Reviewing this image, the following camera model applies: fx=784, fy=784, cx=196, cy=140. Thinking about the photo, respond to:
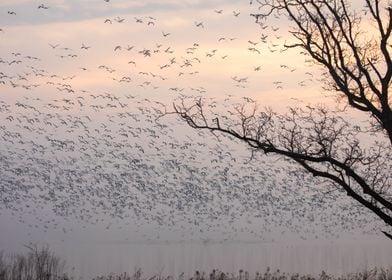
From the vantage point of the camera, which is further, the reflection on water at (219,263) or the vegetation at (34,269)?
the reflection on water at (219,263)

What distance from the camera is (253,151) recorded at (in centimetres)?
2384

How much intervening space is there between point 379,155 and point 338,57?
10.6 ft

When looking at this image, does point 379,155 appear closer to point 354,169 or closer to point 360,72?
point 354,169

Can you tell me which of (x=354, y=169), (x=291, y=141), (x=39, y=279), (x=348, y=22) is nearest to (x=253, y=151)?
(x=291, y=141)

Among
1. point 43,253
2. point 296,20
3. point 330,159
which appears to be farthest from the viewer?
point 43,253

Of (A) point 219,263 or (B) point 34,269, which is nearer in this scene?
(B) point 34,269

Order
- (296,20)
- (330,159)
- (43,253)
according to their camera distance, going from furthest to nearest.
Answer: (43,253)
(296,20)
(330,159)

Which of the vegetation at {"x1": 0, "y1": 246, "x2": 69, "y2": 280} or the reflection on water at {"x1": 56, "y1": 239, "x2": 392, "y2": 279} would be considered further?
the reflection on water at {"x1": 56, "y1": 239, "x2": 392, "y2": 279}

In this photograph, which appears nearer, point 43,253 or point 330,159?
point 330,159

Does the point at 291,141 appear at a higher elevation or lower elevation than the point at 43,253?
higher

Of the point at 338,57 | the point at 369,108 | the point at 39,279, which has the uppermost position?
the point at 338,57

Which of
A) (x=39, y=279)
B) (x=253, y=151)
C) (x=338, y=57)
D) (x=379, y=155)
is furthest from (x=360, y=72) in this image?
(x=39, y=279)

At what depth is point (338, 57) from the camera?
78.9 feet

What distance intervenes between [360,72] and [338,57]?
0.85 metres
